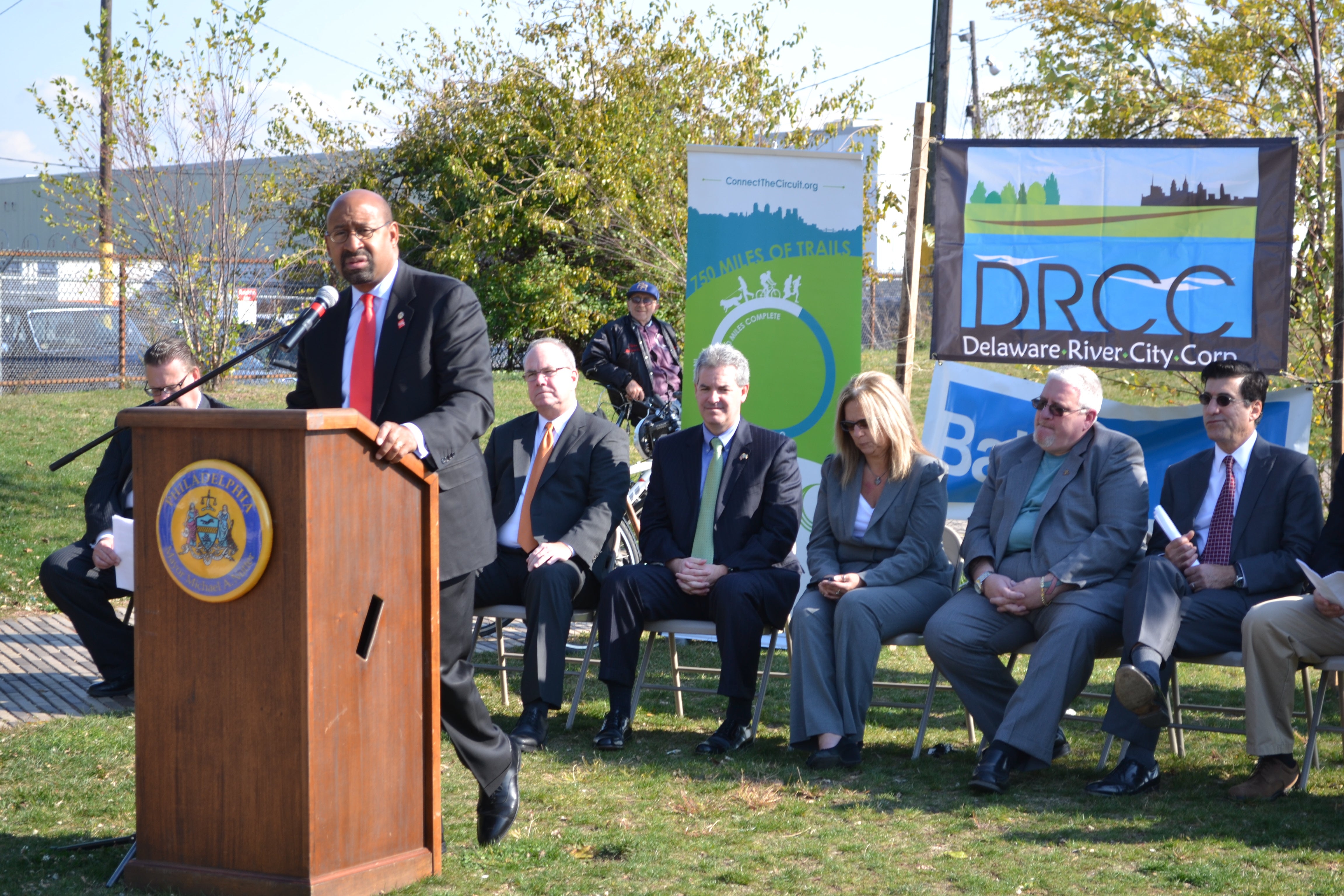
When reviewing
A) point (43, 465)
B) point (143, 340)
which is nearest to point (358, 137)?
point (143, 340)

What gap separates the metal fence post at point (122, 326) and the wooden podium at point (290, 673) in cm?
1305

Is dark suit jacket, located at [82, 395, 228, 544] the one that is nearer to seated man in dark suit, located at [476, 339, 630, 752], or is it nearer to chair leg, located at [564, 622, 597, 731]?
seated man in dark suit, located at [476, 339, 630, 752]

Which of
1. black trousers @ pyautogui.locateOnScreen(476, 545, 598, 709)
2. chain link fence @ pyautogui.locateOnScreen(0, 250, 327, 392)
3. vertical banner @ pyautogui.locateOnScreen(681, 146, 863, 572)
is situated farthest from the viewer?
chain link fence @ pyautogui.locateOnScreen(0, 250, 327, 392)

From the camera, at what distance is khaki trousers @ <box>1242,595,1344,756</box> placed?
455 cm

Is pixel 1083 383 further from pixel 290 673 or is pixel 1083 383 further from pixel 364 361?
pixel 290 673

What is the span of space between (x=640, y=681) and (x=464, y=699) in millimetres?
1974

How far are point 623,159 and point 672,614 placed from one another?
893cm

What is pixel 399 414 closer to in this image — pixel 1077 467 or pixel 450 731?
pixel 450 731

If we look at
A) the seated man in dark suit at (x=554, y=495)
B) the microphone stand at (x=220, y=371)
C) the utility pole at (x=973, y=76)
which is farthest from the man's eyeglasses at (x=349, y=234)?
the utility pole at (x=973, y=76)

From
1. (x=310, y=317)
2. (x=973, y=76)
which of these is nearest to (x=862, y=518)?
(x=310, y=317)

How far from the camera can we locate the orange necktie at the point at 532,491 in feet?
19.0

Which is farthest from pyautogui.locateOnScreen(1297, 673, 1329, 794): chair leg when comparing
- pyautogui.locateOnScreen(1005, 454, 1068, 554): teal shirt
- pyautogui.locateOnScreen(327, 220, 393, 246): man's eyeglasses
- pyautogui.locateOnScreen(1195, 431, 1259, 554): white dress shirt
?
pyautogui.locateOnScreen(327, 220, 393, 246): man's eyeglasses

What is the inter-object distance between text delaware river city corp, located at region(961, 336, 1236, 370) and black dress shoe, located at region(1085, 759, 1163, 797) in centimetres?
193

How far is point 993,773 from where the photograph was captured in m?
4.61
